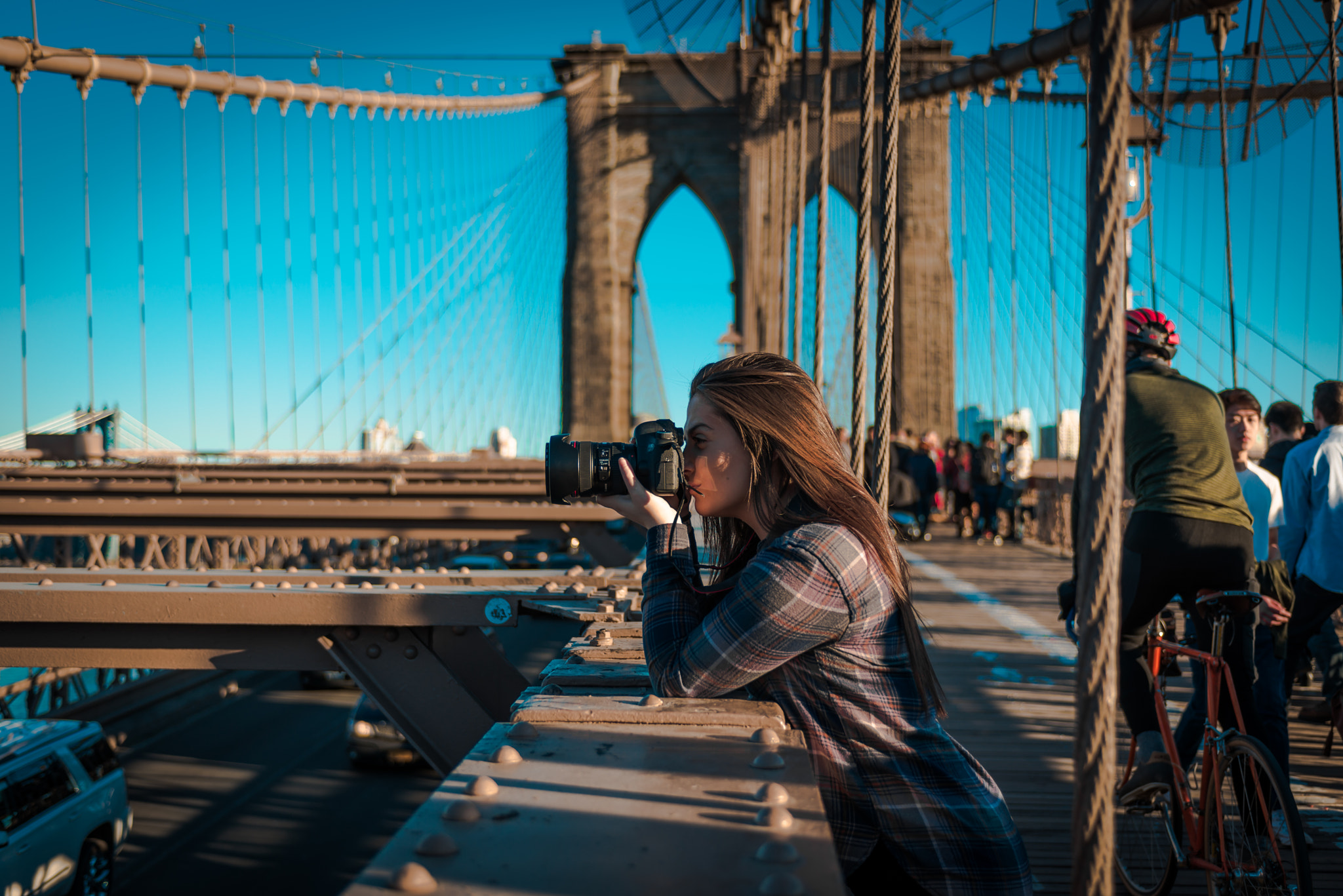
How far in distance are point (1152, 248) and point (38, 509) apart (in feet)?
23.3

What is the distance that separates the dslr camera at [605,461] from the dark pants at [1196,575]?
1.45 m

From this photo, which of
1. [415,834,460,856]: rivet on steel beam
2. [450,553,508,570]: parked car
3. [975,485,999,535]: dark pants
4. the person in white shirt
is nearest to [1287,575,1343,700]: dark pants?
the person in white shirt

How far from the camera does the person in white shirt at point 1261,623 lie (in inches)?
97.7

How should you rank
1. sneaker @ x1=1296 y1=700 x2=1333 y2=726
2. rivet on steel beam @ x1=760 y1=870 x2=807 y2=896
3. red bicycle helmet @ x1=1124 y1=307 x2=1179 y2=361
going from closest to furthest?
rivet on steel beam @ x1=760 y1=870 x2=807 y2=896 → red bicycle helmet @ x1=1124 y1=307 x2=1179 y2=361 → sneaker @ x1=1296 y1=700 x2=1333 y2=726

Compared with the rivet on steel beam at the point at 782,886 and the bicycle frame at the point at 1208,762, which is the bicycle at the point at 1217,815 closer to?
the bicycle frame at the point at 1208,762

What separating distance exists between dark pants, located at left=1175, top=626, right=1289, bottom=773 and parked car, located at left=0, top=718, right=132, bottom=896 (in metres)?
5.91

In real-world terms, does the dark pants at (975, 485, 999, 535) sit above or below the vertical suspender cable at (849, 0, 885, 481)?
below

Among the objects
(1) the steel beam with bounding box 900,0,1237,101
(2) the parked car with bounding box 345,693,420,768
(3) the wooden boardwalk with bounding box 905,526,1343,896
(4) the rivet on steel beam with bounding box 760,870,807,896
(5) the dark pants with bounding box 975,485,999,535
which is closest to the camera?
(4) the rivet on steel beam with bounding box 760,870,807,896

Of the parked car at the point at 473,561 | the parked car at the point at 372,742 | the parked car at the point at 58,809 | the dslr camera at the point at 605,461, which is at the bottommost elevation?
the parked car at the point at 372,742

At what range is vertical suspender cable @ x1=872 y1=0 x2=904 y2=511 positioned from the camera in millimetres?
1858

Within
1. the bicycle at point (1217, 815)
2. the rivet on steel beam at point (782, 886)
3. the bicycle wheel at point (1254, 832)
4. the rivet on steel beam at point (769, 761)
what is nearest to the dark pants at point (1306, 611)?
the bicycle at point (1217, 815)

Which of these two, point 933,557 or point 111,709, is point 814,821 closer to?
point 933,557

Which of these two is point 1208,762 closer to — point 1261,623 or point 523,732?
point 1261,623

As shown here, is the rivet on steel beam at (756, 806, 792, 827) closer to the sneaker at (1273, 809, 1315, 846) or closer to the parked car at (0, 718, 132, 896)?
the sneaker at (1273, 809, 1315, 846)
